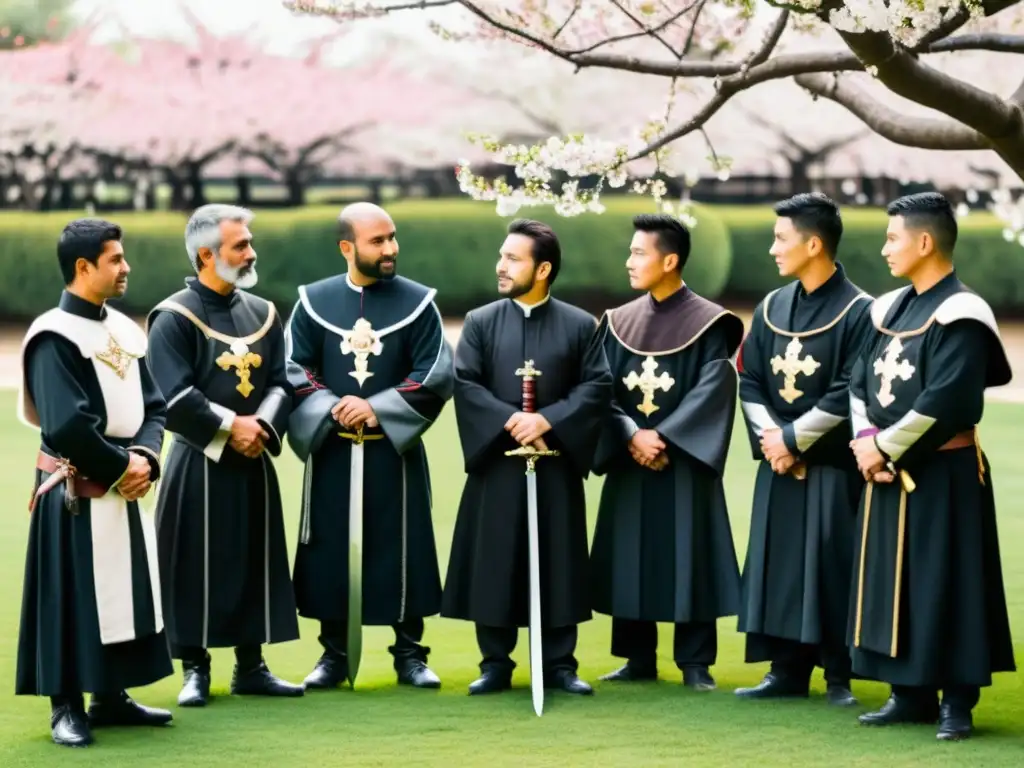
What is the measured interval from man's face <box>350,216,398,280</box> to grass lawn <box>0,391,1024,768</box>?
1.57m

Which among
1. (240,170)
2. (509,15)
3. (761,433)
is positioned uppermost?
(240,170)

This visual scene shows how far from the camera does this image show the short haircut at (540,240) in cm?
627

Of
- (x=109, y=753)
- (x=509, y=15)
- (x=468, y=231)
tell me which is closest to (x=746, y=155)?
(x=468, y=231)

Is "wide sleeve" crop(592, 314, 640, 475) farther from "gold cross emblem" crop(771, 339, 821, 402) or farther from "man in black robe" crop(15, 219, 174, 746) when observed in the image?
"man in black robe" crop(15, 219, 174, 746)

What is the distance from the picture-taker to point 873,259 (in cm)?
2436

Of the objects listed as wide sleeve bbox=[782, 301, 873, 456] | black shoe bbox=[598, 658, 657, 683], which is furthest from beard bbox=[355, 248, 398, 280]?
black shoe bbox=[598, 658, 657, 683]

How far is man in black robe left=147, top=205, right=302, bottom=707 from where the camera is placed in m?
6.11

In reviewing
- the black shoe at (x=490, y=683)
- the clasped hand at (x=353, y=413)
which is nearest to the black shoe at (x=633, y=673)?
the black shoe at (x=490, y=683)

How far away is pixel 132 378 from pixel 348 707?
1386 mm

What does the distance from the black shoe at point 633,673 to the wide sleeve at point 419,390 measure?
116 cm

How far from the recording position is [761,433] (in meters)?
6.25

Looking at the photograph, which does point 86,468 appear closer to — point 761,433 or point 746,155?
point 761,433

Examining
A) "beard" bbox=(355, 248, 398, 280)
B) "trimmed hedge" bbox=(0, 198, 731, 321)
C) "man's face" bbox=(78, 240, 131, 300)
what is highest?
"trimmed hedge" bbox=(0, 198, 731, 321)

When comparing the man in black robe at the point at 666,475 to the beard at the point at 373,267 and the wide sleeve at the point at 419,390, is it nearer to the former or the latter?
the wide sleeve at the point at 419,390
